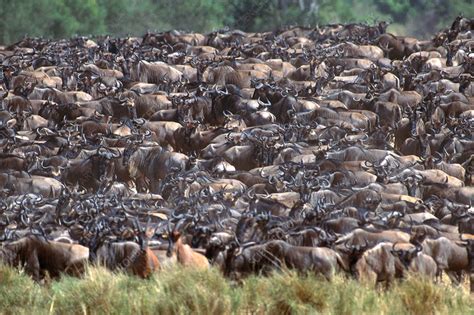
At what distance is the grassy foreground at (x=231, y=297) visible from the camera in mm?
12570

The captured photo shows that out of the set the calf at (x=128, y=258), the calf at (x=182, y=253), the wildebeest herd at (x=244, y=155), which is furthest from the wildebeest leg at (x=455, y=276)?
the calf at (x=128, y=258)

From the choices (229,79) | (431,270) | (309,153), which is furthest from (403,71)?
(431,270)

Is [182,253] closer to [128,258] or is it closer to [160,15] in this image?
[128,258]

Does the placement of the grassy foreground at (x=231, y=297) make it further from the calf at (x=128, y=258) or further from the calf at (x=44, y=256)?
the calf at (x=44, y=256)

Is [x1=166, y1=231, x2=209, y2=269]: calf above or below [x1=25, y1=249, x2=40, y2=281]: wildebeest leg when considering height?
above

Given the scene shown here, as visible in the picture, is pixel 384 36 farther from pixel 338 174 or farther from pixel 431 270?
pixel 431 270

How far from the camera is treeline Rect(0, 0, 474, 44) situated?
2216 inches

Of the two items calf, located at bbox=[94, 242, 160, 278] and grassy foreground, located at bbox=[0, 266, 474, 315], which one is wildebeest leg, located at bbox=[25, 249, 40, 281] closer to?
calf, located at bbox=[94, 242, 160, 278]

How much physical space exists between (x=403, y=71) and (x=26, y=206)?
15.1 m

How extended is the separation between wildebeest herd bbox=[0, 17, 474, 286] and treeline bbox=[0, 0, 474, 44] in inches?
646

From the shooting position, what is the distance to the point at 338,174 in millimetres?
21328

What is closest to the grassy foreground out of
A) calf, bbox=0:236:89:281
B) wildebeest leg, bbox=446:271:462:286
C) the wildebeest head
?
the wildebeest head

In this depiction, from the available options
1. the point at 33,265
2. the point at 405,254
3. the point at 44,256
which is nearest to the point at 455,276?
the point at 405,254

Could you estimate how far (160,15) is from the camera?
61.0 meters
